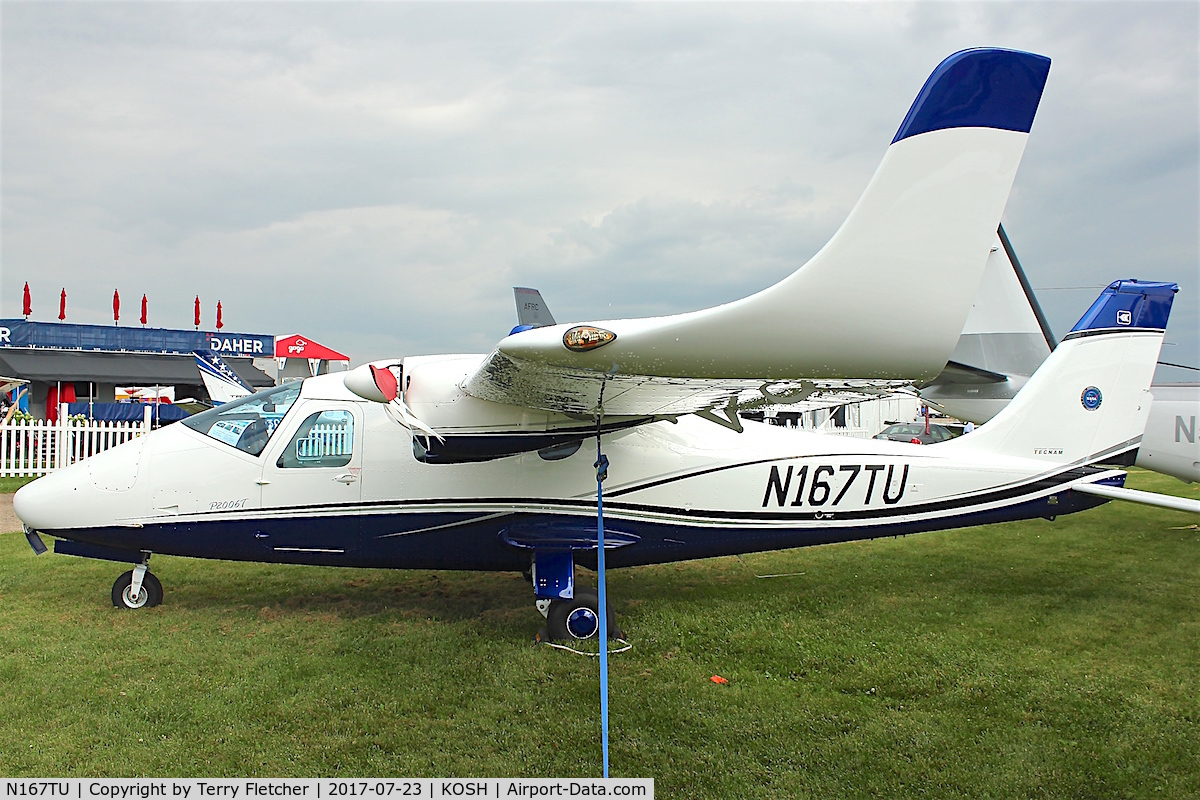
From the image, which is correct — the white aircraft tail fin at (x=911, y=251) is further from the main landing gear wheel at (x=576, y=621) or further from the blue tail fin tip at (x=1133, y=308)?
the blue tail fin tip at (x=1133, y=308)

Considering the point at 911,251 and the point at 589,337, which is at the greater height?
the point at 911,251

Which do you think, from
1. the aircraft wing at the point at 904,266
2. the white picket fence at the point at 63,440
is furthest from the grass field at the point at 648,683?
the white picket fence at the point at 63,440

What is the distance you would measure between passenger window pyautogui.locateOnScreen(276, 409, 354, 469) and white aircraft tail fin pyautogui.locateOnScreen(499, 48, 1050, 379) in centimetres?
367

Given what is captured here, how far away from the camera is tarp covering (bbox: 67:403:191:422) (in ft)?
64.4

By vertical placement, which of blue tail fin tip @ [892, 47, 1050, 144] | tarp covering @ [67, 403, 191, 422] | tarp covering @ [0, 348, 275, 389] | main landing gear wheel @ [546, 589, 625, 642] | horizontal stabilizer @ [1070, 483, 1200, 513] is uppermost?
tarp covering @ [0, 348, 275, 389]

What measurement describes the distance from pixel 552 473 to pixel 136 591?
3685 mm

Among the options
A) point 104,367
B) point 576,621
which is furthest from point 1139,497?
point 104,367

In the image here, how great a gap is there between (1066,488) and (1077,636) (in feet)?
4.95

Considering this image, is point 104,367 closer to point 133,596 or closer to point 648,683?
point 133,596

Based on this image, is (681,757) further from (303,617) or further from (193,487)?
(193,487)

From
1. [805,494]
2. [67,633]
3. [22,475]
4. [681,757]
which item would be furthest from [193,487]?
[22,475]

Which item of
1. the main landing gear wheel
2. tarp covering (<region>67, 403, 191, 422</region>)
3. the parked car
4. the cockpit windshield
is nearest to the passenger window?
the cockpit windshield

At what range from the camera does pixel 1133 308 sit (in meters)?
6.87

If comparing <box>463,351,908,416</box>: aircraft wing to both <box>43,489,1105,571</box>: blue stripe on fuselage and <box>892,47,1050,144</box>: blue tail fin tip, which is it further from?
<box>43,489,1105,571</box>: blue stripe on fuselage
